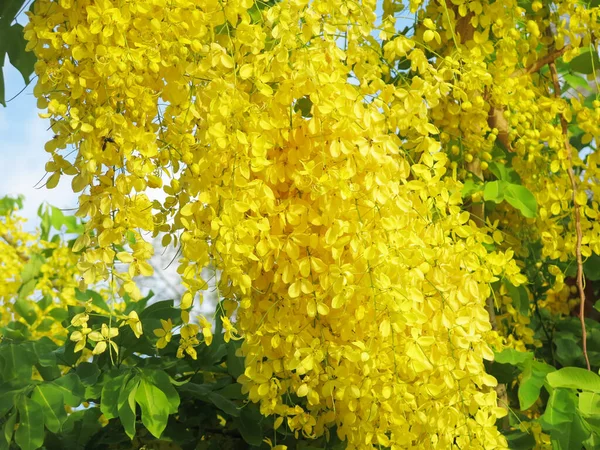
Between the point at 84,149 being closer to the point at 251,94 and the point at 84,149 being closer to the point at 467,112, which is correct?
the point at 251,94

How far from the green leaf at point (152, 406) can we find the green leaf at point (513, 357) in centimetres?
69

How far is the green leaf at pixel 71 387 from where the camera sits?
4.43 feet

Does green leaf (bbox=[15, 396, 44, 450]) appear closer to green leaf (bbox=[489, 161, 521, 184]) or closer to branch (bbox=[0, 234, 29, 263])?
green leaf (bbox=[489, 161, 521, 184])

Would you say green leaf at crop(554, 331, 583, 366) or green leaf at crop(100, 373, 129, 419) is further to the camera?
green leaf at crop(554, 331, 583, 366)

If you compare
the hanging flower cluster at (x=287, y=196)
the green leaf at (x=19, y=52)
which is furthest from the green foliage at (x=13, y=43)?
the hanging flower cluster at (x=287, y=196)

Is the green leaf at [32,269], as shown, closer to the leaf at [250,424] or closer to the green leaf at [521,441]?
the leaf at [250,424]

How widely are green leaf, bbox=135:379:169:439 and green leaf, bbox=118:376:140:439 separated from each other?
0.01 m

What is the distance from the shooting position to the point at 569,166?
1.67 m

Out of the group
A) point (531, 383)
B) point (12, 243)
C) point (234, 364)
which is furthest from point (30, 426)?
point (12, 243)

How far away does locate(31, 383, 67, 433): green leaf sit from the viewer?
1350 mm

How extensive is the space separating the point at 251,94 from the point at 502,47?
2.23ft

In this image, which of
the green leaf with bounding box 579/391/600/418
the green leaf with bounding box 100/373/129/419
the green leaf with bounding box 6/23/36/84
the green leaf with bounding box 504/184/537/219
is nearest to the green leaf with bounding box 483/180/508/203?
the green leaf with bounding box 504/184/537/219

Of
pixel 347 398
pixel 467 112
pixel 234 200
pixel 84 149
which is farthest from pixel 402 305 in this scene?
pixel 467 112

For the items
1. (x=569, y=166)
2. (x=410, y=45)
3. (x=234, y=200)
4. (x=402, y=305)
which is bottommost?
(x=402, y=305)
